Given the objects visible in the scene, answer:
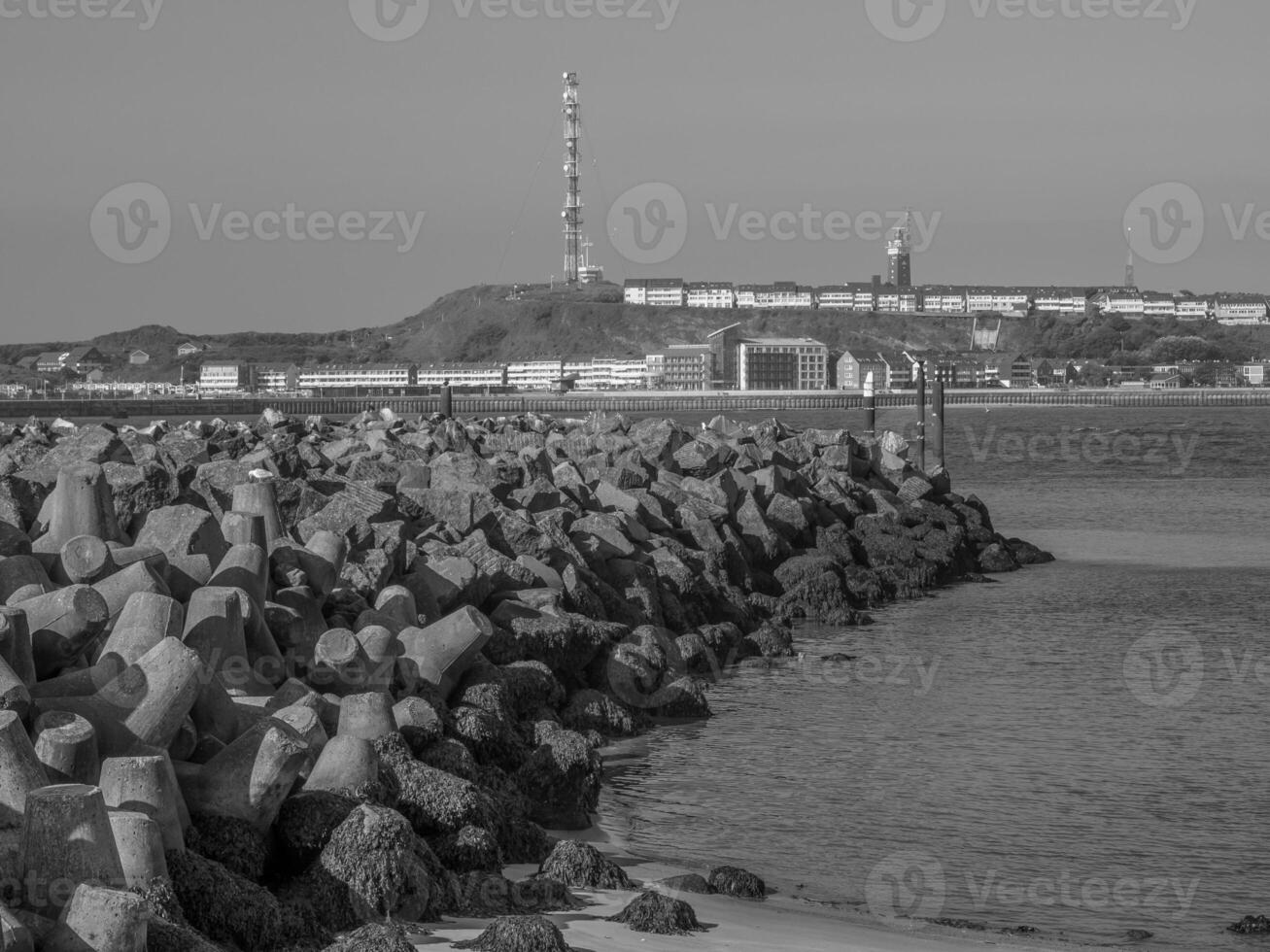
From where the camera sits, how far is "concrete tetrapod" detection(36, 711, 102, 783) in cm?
595

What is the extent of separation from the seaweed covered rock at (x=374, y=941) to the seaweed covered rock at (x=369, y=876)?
0.42 metres

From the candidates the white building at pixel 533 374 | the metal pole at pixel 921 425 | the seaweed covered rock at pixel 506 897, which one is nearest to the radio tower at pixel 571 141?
the white building at pixel 533 374

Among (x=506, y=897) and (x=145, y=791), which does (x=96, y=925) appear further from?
(x=506, y=897)

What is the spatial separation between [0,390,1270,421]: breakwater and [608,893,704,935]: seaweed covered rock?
89.7m

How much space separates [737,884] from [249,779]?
2.40 metres

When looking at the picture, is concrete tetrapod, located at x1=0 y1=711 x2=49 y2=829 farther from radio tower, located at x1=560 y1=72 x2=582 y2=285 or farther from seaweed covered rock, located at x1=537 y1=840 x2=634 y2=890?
radio tower, located at x1=560 y1=72 x2=582 y2=285

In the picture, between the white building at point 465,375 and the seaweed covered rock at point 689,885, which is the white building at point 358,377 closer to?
the white building at point 465,375

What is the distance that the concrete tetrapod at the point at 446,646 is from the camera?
29.3 feet

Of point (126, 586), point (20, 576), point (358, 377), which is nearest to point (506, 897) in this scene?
point (126, 586)

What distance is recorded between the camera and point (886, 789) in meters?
9.88

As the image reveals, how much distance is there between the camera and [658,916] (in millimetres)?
6676

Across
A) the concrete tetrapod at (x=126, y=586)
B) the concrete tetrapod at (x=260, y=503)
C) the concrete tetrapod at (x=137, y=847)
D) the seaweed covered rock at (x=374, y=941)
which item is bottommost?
the seaweed covered rock at (x=374, y=941)

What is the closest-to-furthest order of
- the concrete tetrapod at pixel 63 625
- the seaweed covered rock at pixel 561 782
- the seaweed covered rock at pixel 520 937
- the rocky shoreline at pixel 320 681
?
1. the rocky shoreline at pixel 320 681
2. the seaweed covered rock at pixel 520 937
3. the concrete tetrapod at pixel 63 625
4. the seaweed covered rock at pixel 561 782

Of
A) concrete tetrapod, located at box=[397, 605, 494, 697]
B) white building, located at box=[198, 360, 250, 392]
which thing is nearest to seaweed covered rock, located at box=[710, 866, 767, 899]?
concrete tetrapod, located at box=[397, 605, 494, 697]
